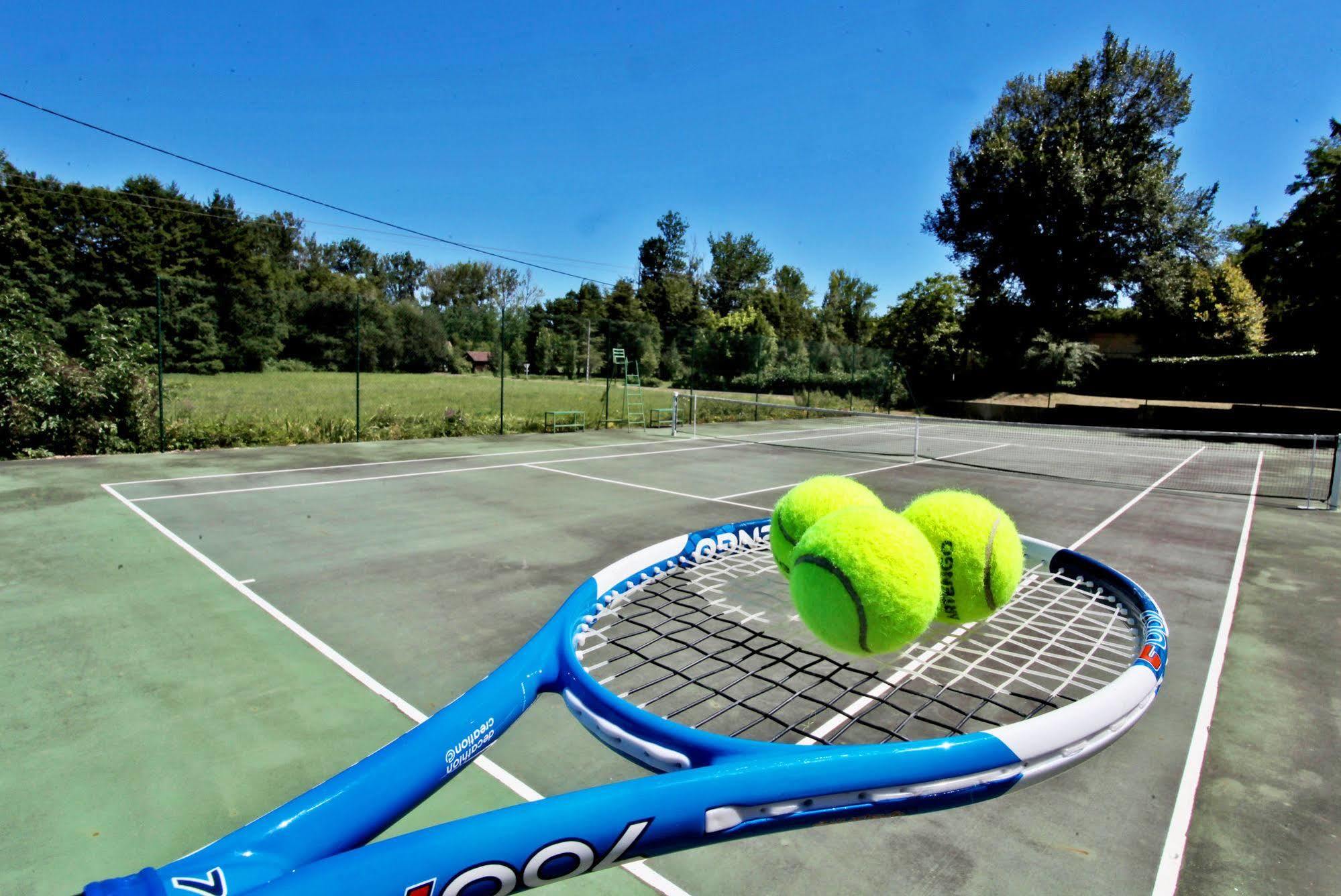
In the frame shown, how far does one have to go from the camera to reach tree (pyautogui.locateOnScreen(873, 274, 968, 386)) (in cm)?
3291

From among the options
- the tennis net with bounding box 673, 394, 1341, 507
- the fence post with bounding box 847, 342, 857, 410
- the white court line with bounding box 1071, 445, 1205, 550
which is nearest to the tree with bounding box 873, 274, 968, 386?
the fence post with bounding box 847, 342, 857, 410

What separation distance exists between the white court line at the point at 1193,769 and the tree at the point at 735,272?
6552cm

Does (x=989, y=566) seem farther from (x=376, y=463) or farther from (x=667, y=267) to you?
(x=667, y=267)

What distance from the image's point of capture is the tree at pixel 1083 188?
91.0ft

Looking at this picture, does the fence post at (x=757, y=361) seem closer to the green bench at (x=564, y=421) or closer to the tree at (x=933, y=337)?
the green bench at (x=564, y=421)

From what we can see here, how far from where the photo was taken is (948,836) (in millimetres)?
2281

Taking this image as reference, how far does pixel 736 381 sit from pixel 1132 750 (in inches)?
825

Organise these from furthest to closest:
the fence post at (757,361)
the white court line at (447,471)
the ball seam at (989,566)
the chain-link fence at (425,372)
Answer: the fence post at (757,361)
the chain-link fence at (425,372)
the white court line at (447,471)
the ball seam at (989,566)

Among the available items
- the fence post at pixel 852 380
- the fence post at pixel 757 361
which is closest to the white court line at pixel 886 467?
the fence post at pixel 757 361

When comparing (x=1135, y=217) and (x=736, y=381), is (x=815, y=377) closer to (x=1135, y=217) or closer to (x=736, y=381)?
(x=736, y=381)

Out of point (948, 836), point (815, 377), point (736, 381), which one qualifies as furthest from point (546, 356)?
point (948, 836)

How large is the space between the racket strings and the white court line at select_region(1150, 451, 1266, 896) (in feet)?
1.39

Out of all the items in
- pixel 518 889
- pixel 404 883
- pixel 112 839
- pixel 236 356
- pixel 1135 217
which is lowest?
pixel 112 839

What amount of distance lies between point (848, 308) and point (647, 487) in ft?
196
